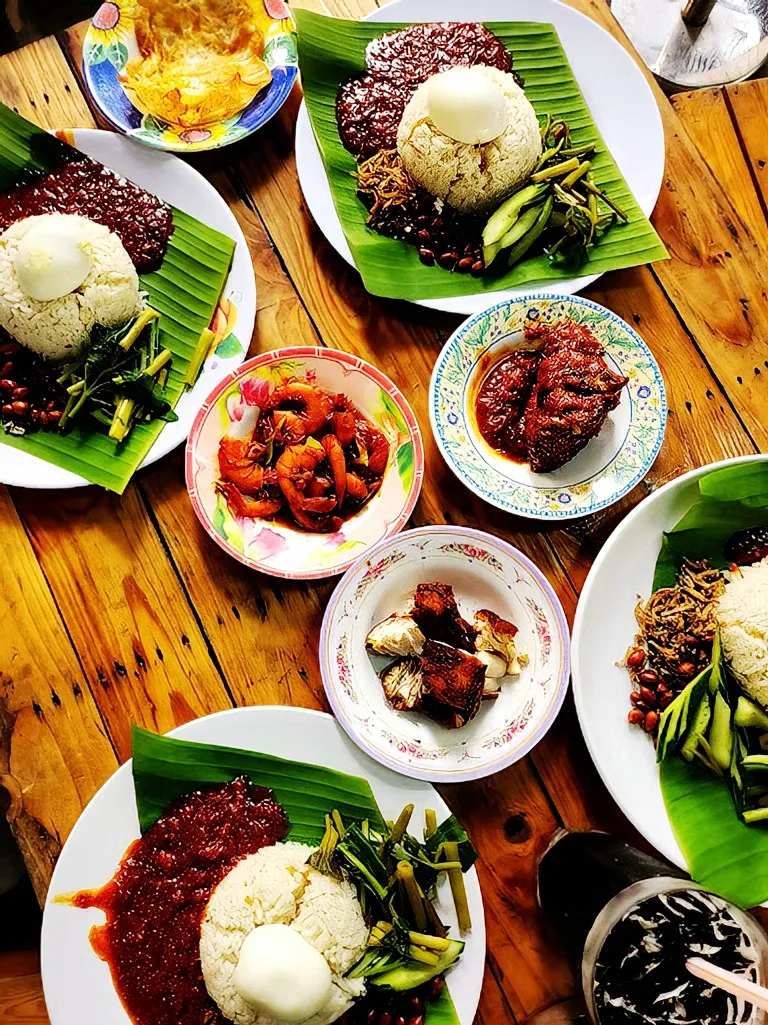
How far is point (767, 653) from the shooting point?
2639mm

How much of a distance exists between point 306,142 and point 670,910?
2.61 meters

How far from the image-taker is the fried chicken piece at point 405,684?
264 cm

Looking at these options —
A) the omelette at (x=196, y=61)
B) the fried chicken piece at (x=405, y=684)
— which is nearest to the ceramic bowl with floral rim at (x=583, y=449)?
the fried chicken piece at (x=405, y=684)

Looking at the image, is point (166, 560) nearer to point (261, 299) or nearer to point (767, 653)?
point (261, 299)

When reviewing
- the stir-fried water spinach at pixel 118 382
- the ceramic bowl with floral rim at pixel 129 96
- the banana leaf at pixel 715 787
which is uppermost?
the ceramic bowl with floral rim at pixel 129 96

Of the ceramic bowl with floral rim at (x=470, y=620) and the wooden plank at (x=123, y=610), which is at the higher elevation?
the wooden plank at (x=123, y=610)

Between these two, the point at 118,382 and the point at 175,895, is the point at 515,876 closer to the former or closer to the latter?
the point at 175,895

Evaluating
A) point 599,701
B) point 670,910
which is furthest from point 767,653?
point 670,910

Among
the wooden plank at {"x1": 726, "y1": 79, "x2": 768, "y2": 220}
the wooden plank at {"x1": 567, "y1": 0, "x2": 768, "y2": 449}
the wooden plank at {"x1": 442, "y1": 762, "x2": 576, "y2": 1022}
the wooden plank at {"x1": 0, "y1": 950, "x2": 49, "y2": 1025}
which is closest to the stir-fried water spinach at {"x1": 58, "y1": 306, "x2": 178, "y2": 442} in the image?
the wooden plank at {"x1": 442, "y1": 762, "x2": 576, "y2": 1022}

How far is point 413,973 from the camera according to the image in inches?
97.3

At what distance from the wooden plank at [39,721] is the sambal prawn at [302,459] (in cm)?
69

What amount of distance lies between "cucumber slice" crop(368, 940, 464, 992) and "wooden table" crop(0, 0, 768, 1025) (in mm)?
238

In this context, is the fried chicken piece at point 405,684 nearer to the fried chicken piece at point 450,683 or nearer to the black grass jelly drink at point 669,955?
the fried chicken piece at point 450,683

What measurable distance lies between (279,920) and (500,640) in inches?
40.1
